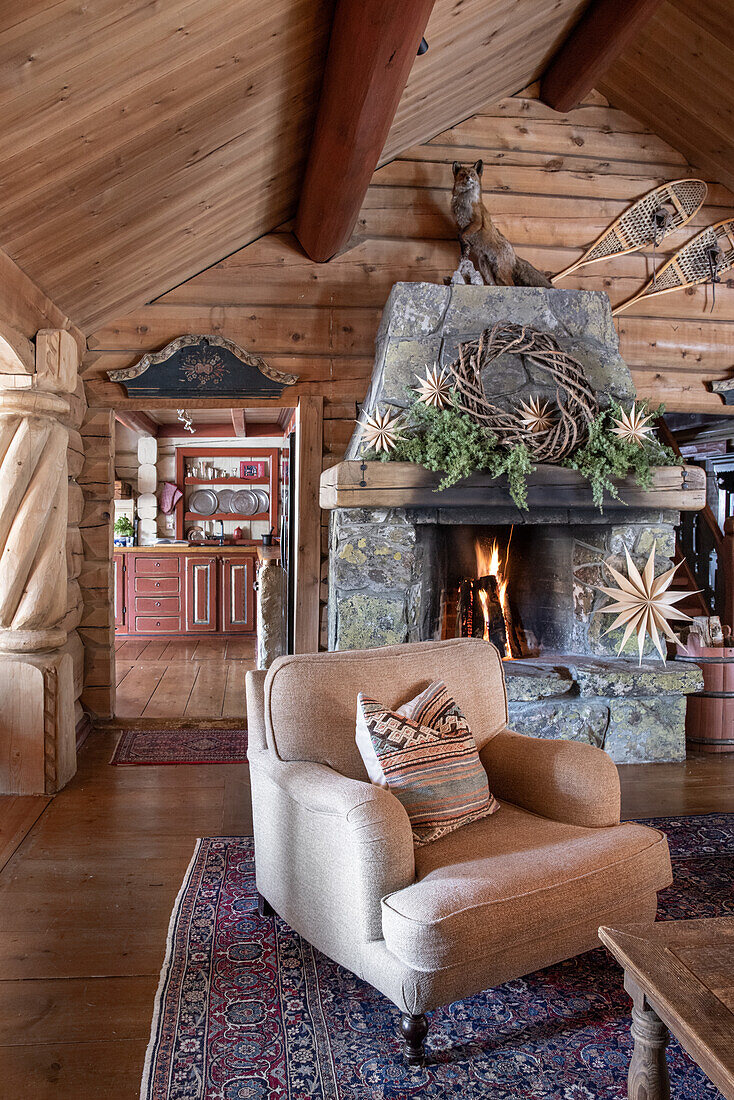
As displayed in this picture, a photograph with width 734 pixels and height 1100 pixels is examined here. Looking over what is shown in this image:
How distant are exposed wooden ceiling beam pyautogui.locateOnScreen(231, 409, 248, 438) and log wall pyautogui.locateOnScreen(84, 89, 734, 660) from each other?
228 cm

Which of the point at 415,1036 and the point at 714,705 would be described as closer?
the point at 415,1036

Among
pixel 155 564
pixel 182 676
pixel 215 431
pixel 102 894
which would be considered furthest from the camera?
pixel 215 431

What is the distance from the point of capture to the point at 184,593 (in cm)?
757

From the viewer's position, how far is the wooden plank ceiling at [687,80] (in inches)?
148

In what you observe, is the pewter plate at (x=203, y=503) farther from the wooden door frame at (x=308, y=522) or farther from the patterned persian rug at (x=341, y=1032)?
the patterned persian rug at (x=341, y=1032)

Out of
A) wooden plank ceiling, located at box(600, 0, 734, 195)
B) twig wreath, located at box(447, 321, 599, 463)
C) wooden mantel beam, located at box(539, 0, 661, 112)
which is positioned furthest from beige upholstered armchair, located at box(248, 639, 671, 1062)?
wooden plank ceiling, located at box(600, 0, 734, 195)

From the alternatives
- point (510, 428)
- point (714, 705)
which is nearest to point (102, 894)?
point (510, 428)


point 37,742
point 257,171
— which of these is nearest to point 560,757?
point 37,742

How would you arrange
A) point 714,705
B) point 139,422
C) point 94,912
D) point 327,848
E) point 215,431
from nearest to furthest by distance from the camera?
point 327,848 → point 94,912 → point 714,705 → point 139,422 → point 215,431

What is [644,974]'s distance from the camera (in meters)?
1.33

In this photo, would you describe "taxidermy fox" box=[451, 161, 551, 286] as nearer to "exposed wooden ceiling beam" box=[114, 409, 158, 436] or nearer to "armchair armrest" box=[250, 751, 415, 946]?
"armchair armrest" box=[250, 751, 415, 946]

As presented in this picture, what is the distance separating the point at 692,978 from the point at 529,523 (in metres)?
2.67

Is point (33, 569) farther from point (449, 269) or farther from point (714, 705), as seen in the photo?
point (714, 705)

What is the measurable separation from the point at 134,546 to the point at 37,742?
14.8 ft
